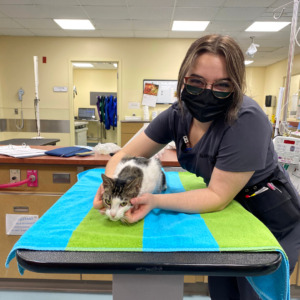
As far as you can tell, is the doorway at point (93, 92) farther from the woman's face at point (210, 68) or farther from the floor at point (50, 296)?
the woman's face at point (210, 68)

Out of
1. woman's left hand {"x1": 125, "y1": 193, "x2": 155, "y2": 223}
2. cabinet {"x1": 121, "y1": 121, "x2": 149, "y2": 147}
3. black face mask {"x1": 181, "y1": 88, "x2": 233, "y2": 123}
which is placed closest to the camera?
woman's left hand {"x1": 125, "y1": 193, "x2": 155, "y2": 223}

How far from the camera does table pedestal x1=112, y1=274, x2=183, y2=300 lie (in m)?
0.69

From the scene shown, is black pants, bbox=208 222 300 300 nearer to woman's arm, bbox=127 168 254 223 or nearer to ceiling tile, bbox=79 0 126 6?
woman's arm, bbox=127 168 254 223

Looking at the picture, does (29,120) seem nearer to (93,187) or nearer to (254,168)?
(93,187)

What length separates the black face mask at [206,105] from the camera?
2.91 ft

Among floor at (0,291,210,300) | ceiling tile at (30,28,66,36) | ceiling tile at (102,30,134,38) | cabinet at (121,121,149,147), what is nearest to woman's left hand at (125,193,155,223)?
floor at (0,291,210,300)

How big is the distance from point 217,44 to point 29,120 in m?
6.24

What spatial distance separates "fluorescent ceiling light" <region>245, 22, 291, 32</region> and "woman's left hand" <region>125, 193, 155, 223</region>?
17.4 ft

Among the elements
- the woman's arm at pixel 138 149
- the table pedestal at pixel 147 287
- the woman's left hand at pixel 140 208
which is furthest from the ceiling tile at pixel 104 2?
the table pedestal at pixel 147 287

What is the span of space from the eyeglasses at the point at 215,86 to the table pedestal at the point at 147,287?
624 mm

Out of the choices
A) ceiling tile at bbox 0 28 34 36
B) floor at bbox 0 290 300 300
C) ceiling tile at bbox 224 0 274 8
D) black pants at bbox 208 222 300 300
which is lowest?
floor at bbox 0 290 300 300

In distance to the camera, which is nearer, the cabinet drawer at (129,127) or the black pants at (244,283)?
the black pants at (244,283)

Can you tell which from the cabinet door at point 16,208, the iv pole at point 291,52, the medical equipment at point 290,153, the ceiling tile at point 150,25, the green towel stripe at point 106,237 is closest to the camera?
the green towel stripe at point 106,237

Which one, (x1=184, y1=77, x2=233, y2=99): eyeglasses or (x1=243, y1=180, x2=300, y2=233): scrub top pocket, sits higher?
(x1=184, y1=77, x2=233, y2=99): eyeglasses
